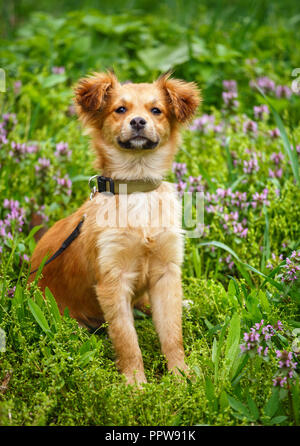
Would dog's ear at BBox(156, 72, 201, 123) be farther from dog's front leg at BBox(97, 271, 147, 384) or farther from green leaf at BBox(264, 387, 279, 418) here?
green leaf at BBox(264, 387, 279, 418)

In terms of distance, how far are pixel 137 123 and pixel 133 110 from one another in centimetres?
17

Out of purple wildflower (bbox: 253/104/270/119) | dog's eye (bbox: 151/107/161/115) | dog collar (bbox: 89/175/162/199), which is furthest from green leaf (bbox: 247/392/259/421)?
purple wildflower (bbox: 253/104/270/119)

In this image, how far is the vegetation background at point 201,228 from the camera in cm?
215

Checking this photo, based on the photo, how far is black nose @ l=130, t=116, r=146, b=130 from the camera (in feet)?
8.58

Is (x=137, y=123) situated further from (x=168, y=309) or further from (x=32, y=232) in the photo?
(x=32, y=232)

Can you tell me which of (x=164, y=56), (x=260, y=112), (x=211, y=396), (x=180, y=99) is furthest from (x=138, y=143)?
(x=164, y=56)

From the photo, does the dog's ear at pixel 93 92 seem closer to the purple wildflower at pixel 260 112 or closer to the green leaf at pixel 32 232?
the green leaf at pixel 32 232

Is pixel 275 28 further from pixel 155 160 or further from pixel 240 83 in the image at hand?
pixel 155 160

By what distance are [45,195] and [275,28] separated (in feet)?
13.2

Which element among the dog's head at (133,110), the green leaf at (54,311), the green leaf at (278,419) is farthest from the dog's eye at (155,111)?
the green leaf at (278,419)

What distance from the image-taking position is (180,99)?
289cm

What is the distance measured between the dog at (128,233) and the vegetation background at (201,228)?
0.15 metres

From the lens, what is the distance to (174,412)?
86.8 inches
